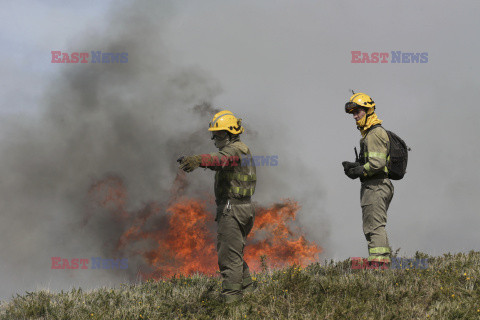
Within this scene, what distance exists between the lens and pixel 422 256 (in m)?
10.7

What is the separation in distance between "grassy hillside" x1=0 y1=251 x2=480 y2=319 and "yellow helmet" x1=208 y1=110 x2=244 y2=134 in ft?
8.27

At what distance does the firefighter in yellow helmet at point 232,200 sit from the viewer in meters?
7.13

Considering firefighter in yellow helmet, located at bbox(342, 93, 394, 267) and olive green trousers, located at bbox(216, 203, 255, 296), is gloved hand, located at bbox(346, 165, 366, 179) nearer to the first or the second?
firefighter in yellow helmet, located at bbox(342, 93, 394, 267)

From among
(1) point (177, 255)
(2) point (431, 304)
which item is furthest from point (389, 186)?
(1) point (177, 255)

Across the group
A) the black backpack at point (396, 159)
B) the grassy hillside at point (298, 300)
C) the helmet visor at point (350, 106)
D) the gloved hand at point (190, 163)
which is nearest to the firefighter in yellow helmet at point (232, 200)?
the grassy hillside at point (298, 300)

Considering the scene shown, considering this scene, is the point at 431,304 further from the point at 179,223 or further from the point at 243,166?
the point at 179,223

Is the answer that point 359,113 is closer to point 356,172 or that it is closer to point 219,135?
point 356,172

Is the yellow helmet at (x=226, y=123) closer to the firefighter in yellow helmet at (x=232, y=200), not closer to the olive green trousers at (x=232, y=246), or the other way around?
the firefighter in yellow helmet at (x=232, y=200)

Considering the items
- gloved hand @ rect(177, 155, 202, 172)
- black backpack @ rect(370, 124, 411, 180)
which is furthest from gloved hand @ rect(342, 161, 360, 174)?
gloved hand @ rect(177, 155, 202, 172)

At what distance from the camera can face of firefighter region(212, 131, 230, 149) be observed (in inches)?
290

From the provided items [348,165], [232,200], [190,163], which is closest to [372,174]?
[348,165]

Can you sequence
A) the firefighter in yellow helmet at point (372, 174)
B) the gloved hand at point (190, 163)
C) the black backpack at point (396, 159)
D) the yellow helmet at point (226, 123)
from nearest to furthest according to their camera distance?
1. the gloved hand at point (190, 163)
2. the yellow helmet at point (226, 123)
3. the firefighter in yellow helmet at point (372, 174)
4. the black backpack at point (396, 159)

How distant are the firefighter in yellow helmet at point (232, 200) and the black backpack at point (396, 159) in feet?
9.42

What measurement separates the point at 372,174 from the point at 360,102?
1.39 metres
